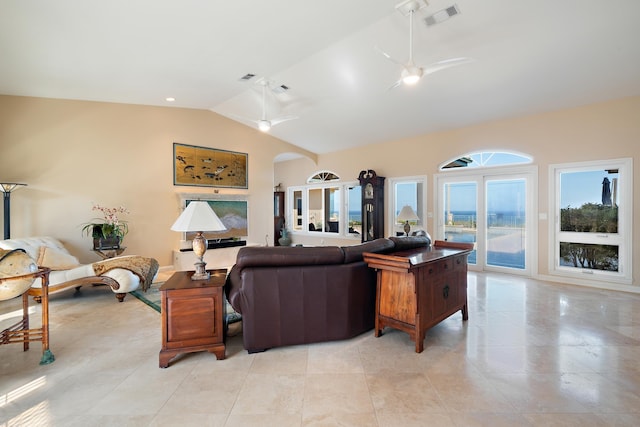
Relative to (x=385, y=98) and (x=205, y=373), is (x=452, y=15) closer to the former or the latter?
(x=385, y=98)

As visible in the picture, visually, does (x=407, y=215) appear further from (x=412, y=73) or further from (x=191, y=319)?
(x=191, y=319)

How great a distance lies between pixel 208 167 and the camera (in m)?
6.46

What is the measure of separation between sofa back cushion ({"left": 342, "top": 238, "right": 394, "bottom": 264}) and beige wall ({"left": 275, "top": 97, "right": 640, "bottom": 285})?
12.2 feet

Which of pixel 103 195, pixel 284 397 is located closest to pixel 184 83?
pixel 103 195

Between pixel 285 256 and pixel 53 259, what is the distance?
386 cm

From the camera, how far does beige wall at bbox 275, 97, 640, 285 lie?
4.27 m

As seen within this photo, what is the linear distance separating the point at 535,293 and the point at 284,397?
13.4ft

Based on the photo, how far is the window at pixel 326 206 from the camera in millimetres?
7934

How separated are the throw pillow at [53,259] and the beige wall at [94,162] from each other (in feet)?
3.28

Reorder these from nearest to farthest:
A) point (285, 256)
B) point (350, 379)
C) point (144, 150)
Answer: point (350, 379), point (285, 256), point (144, 150)

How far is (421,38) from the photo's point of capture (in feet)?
11.6

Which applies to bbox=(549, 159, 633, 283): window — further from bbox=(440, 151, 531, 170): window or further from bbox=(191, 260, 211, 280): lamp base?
bbox=(191, 260, 211, 280): lamp base

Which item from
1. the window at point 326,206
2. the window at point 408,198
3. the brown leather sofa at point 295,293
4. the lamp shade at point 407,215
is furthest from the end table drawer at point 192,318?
the window at point 326,206

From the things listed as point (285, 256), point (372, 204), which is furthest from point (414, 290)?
point (372, 204)
